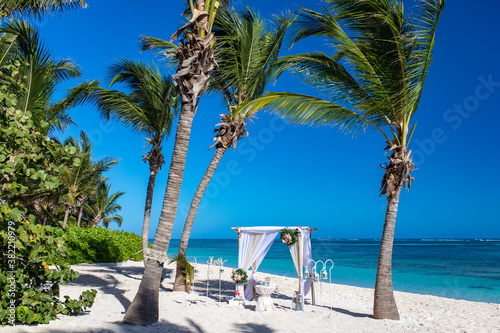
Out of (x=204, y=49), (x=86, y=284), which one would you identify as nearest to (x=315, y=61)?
(x=204, y=49)

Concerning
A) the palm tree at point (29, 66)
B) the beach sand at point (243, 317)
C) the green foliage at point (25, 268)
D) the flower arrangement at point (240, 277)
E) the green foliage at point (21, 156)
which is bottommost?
the beach sand at point (243, 317)

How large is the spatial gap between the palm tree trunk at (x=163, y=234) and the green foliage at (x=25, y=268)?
1.06 metres

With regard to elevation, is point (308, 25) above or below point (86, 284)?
above

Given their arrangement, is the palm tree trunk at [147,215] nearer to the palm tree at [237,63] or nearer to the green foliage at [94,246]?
the palm tree at [237,63]

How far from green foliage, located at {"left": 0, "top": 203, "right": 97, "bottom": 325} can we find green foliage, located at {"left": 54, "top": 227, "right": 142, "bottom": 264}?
30.0 ft

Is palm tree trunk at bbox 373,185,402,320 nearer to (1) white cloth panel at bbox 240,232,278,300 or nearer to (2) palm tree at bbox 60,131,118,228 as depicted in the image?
(1) white cloth panel at bbox 240,232,278,300

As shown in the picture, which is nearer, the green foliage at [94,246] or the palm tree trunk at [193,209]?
the palm tree trunk at [193,209]

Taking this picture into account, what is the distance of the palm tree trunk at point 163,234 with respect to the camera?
520 centimetres

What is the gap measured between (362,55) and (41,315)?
7.16 m

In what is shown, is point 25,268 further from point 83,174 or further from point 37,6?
point 83,174

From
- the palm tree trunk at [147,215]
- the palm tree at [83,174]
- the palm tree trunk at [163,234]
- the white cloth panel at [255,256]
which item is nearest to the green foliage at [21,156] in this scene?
the palm tree trunk at [163,234]

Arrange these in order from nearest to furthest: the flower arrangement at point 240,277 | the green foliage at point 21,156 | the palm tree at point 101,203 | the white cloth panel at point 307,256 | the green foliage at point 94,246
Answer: the green foliage at point 21,156 < the flower arrangement at point 240,277 < the white cloth panel at point 307,256 < the green foliage at point 94,246 < the palm tree at point 101,203

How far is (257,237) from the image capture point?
30.9ft

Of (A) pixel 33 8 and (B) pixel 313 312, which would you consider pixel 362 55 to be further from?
(A) pixel 33 8
